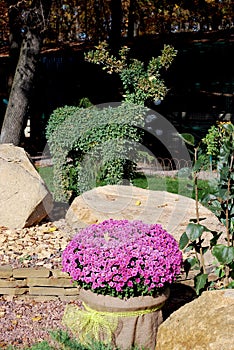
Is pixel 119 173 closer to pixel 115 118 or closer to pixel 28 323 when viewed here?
pixel 115 118

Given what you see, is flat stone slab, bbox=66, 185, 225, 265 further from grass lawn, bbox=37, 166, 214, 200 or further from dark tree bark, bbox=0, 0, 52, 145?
dark tree bark, bbox=0, 0, 52, 145

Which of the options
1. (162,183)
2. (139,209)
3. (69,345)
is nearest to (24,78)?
(162,183)

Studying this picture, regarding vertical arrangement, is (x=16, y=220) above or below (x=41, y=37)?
below

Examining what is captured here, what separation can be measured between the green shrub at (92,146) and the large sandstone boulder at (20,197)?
4.54 feet

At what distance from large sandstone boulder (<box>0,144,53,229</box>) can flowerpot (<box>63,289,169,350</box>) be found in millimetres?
2253

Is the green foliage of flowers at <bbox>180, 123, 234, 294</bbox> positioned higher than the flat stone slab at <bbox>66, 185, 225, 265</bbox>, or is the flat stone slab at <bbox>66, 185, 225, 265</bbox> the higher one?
the green foliage of flowers at <bbox>180, 123, 234, 294</bbox>

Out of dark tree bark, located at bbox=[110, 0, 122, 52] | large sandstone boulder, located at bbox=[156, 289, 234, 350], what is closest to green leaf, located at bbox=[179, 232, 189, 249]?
large sandstone boulder, located at bbox=[156, 289, 234, 350]

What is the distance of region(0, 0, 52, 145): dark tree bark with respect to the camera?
10183 millimetres

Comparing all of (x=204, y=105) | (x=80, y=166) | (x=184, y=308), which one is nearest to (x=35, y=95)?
(x=204, y=105)

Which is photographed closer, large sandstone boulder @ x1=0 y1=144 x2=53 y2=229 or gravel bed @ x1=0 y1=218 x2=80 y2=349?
gravel bed @ x1=0 y1=218 x2=80 y2=349

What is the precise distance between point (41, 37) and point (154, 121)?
463 cm

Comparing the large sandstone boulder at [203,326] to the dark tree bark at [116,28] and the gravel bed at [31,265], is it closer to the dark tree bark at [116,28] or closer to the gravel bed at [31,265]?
the gravel bed at [31,265]

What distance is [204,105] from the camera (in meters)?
14.6

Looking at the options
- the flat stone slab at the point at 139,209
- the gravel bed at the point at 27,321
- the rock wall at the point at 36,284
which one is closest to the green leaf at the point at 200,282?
the gravel bed at the point at 27,321
